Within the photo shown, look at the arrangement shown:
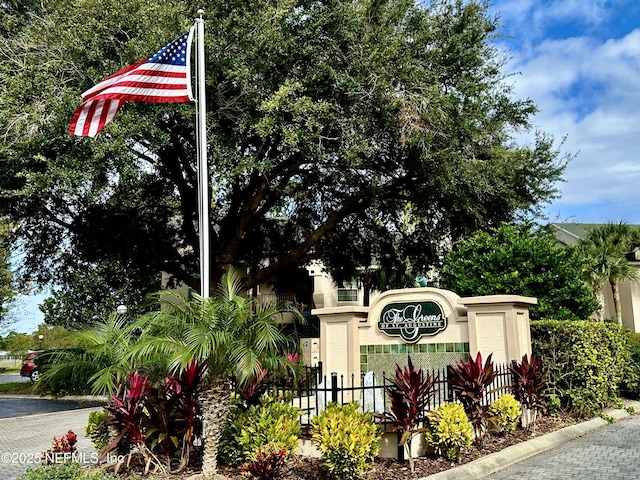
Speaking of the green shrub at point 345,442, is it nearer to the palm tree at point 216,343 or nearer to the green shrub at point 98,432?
the palm tree at point 216,343

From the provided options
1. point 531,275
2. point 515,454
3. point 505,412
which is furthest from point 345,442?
point 531,275

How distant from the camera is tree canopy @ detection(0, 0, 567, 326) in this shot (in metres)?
14.0

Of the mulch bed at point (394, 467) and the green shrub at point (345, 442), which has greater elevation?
the green shrub at point (345, 442)

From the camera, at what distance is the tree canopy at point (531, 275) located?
13344 millimetres

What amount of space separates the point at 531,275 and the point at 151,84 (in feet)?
30.1

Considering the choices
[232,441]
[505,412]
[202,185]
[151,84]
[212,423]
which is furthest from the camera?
[151,84]

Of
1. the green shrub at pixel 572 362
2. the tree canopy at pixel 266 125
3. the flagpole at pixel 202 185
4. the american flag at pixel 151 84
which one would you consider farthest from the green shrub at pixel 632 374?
the american flag at pixel 151 84

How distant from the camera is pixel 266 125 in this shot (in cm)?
1414

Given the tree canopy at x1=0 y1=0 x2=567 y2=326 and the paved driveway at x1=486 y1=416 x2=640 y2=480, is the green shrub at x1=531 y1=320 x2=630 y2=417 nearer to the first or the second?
the paved driveway at x1=486 y1=416 x2=640 y2=480

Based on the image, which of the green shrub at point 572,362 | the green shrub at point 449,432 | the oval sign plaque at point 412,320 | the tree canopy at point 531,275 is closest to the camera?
the green shrub at point 449,432

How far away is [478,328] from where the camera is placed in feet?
34.8

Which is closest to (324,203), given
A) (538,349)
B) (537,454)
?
(538,349)

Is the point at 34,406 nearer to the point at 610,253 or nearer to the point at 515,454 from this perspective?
the point at 515,454

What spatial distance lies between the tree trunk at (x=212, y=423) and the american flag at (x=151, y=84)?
5.11m
